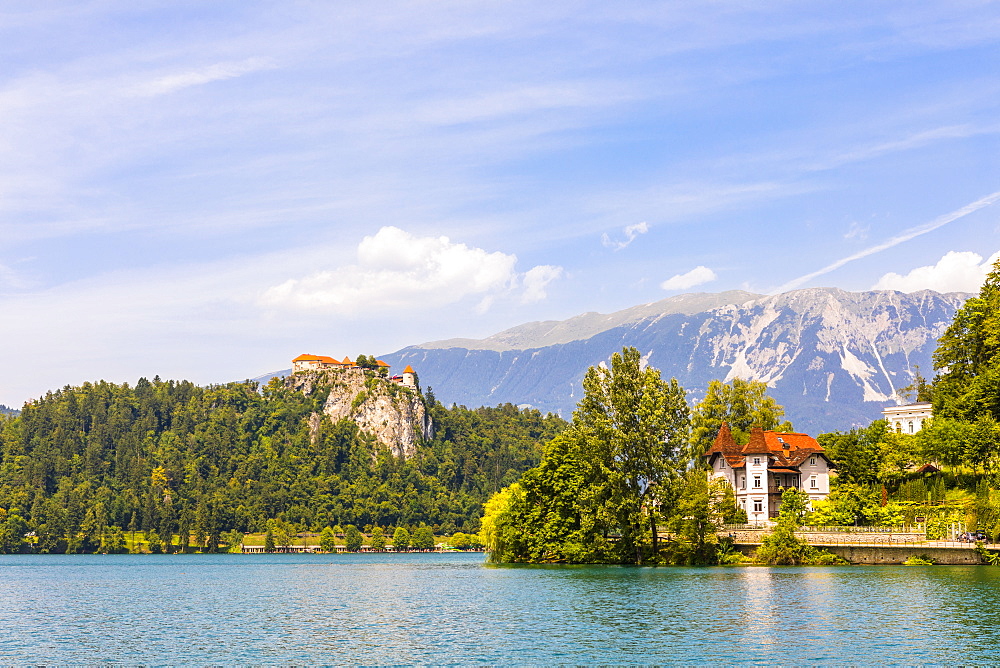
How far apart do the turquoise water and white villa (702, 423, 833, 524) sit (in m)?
24.9

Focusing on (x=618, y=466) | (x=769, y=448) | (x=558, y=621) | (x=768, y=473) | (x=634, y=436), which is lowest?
(x=558, y=621)

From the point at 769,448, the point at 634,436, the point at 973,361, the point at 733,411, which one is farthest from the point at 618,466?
the point at 973,361

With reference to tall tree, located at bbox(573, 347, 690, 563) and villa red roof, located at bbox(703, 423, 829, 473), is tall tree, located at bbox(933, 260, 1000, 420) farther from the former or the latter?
tall tree, located at bbox(573, 347, 690, 563)

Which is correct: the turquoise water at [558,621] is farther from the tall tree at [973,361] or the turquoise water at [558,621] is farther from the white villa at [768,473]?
the white villa at [768,473]

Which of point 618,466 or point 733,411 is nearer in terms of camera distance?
point 618,466

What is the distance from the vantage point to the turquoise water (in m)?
47.6

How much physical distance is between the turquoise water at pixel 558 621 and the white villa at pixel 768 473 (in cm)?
2494

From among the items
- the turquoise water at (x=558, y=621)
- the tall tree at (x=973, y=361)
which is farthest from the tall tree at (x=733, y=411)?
the turquoise water at (x=558, y=621)

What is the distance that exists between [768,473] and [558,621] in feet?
209

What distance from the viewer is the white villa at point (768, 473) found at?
11744cm

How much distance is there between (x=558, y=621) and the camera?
58875 mm

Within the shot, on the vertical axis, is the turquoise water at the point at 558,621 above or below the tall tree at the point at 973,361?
below

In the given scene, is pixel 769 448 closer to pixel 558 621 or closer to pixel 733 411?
pixel 733 411

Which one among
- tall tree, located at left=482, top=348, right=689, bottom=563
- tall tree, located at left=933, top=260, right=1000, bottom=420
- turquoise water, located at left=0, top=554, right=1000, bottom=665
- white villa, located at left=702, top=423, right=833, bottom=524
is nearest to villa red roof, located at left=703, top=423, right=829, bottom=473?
white villa, located at left=702, top=423, right=833, bottom=524
